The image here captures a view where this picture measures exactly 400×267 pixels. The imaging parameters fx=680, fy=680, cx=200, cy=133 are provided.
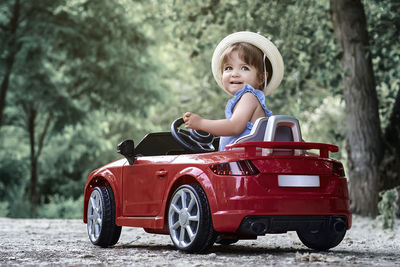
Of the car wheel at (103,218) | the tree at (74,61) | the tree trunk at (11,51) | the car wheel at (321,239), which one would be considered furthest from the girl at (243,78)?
the tree trunk at (11,51)

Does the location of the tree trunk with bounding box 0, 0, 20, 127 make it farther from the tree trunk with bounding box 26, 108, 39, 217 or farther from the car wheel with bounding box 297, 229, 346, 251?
the car wheel with bounding box 297, 229, 346, 251

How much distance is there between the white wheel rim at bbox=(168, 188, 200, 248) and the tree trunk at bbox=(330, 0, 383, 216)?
7.67 m

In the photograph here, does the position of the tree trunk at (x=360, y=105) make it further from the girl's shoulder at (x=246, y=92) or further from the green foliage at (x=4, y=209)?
the green foliage at (x=4, y=209)

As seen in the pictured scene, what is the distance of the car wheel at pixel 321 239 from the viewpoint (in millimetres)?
6836

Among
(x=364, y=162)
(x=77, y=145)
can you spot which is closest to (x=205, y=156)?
(x=364, y=162)

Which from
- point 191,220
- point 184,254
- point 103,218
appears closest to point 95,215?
point 103,218

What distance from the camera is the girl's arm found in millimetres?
6281

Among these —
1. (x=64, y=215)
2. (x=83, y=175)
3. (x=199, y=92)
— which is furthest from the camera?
(x=83, y=175)

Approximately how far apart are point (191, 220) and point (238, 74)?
1.51 m

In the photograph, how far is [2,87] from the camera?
21.0m

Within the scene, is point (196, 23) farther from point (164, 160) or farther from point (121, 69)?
point (164, 160)

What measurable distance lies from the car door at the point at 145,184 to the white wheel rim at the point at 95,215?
41 cm

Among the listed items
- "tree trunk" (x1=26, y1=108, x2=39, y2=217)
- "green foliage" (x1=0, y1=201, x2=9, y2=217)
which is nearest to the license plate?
"green foliage" (x1=0, y1=201, x2=9, y2=217)

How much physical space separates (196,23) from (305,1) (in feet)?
10.1
